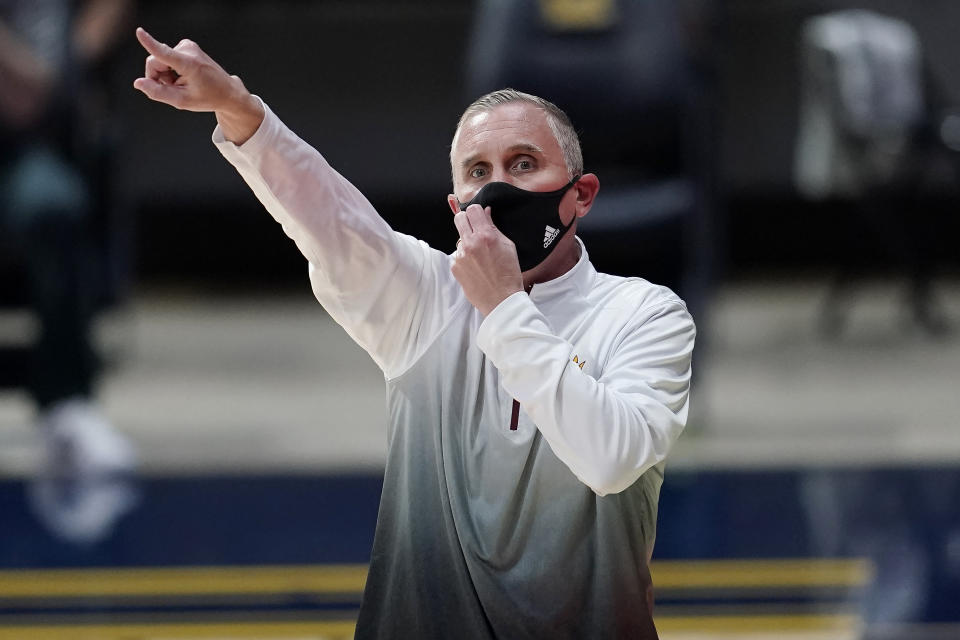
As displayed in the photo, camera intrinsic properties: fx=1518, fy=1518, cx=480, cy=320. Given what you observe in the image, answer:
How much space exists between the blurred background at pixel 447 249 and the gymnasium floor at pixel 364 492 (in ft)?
Answer: 0.06

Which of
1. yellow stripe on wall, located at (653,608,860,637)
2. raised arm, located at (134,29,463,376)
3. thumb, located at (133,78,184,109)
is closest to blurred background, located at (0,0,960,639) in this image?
yellow stripe on wall, located at (653,608,860,637)

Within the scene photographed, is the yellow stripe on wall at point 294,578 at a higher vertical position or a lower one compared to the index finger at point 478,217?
lower

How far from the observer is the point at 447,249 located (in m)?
9.84

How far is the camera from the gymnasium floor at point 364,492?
13.3ft

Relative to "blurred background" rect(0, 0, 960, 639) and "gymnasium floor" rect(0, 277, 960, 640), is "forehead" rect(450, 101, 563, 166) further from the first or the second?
"gymnasium floor" rect(0, 277, 960, 640)

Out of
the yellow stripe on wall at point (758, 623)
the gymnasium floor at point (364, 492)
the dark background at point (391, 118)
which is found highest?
the dark background at point (391, 118)

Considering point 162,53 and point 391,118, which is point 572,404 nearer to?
point 162,53

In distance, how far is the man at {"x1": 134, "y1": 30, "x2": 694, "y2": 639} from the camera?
180cm

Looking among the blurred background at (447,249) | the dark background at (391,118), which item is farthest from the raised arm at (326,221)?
the dark background at (391,118)

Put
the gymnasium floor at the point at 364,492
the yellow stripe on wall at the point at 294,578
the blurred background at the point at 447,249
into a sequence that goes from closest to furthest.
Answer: the gymnasium floor at the point at 364,492 → the yellow stripe on wall at the point at 294,578 → the blurred background at the point at 447,249

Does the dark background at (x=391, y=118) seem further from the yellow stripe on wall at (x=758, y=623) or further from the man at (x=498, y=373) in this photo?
the man at (x=498, y=373)

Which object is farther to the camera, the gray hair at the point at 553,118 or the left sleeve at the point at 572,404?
the gray hair at the point at 553,118

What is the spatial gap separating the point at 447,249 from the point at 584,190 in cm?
787

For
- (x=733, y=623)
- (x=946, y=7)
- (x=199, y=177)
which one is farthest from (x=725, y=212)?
(x=733, y=623)
